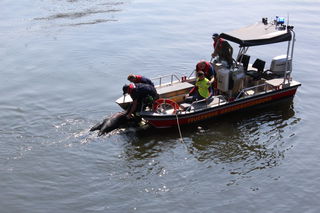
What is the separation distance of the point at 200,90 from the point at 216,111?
950 millimetres

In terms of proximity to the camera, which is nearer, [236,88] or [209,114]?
[209,114]

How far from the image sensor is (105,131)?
1449cm

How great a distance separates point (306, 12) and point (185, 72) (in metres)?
15.4

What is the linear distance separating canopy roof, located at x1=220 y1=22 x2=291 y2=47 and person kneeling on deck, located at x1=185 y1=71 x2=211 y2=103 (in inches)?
73.2

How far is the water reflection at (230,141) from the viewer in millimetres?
13648

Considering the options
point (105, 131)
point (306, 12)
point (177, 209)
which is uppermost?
point (306, 12)

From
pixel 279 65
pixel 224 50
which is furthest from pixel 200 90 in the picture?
pixel 279 65

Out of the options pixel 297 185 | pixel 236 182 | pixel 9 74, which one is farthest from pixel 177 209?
pixel 9 74

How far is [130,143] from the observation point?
14.3 metres

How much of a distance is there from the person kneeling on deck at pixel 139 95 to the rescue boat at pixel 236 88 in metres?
0.23

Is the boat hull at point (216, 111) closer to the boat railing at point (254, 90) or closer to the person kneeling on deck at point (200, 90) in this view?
the boat railing at point (254, 90)

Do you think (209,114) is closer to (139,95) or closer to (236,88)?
(236,88)

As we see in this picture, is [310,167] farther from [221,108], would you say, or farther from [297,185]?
[221,108]

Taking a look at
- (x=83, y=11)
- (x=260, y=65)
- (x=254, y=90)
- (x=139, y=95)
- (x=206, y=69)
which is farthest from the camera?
(x=83, y=11)
